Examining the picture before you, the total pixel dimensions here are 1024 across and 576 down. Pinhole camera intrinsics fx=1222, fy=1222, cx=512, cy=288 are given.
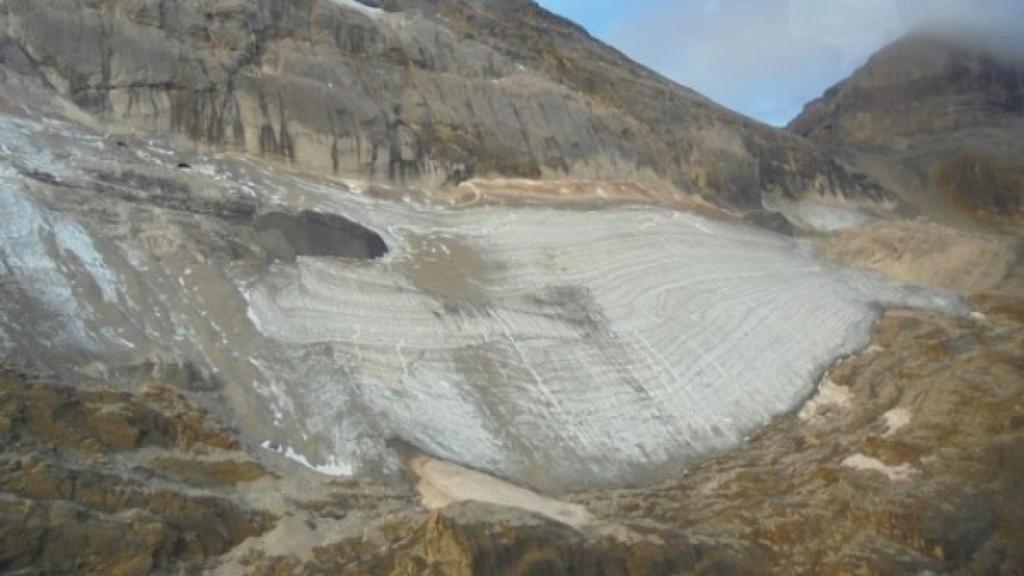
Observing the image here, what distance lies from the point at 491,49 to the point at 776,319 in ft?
41.4

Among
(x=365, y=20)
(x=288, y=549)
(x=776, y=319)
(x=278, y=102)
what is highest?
(x=365, y=20)

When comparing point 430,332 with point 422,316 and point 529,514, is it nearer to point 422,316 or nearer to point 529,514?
point 422,316

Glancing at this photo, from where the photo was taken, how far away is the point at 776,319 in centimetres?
2347

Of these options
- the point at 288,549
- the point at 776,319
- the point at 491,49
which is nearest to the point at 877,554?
Result: the point at 288,549

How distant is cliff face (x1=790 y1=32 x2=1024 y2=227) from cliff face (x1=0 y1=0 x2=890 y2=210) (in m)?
12.2

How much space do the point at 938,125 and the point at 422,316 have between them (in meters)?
40.8

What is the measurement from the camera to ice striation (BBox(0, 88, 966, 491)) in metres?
16.7

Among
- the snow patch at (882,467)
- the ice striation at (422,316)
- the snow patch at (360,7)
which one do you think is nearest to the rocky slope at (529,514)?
the snow patch at (882,467)

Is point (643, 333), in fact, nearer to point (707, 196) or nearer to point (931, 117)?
point (707, 196)

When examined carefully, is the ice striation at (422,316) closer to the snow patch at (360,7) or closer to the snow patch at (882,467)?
the snow patch at (882,467)

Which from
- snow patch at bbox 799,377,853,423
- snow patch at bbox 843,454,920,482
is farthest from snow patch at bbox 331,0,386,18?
snow patch at bbox 843,454,920,482

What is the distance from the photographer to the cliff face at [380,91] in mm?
23984

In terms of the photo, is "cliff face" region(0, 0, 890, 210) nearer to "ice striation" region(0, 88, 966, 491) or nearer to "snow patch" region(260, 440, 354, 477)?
"ice striation" region(0, 88, 966, 491)

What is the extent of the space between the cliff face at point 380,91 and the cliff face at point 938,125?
12.2 m
